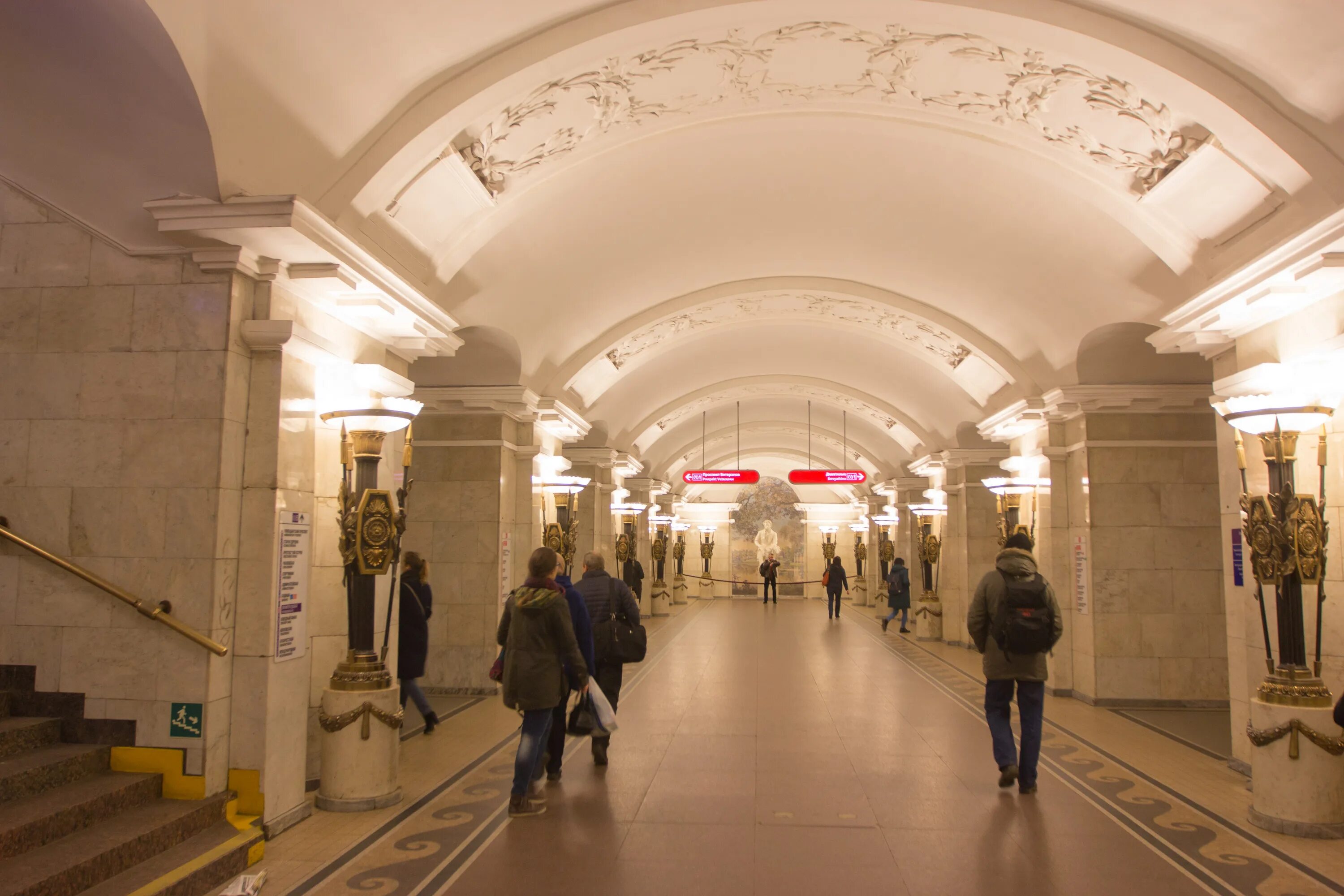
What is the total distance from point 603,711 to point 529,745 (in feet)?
1.61

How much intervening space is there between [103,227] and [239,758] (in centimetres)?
293

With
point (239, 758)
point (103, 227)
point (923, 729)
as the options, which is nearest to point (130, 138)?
point (103, 227)

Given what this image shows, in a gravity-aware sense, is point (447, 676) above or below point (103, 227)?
below

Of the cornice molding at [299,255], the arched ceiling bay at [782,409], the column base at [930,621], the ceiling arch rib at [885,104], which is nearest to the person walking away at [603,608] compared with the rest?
the cornice molding at [299,255]

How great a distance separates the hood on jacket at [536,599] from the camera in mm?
4945

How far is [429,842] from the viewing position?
461 centimetres

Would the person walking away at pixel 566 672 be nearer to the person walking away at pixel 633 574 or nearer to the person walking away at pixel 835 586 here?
the person walking away at pixel 633 574

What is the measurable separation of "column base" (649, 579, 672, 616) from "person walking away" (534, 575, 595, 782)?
577 inches

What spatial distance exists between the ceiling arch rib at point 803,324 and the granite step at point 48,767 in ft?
21.8

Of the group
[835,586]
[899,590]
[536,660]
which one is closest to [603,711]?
[536,660]

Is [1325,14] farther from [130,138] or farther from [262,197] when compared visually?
[130,138]

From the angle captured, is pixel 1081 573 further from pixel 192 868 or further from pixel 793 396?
pixel 793 396

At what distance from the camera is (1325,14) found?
14.1 feet

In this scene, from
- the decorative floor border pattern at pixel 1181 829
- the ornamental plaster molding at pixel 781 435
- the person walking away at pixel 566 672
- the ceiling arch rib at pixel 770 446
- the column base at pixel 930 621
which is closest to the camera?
the decorative floor border pattern at pixel 1181 829
